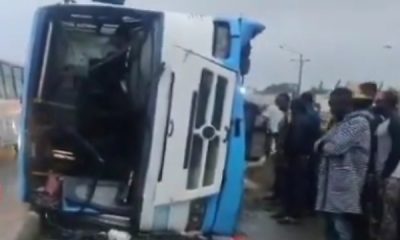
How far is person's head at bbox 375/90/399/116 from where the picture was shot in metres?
8.19

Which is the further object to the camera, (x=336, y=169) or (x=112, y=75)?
(x=336, y=169)

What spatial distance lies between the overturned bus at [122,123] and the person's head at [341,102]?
1.09 meters

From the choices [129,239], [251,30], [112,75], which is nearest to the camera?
[129,239]

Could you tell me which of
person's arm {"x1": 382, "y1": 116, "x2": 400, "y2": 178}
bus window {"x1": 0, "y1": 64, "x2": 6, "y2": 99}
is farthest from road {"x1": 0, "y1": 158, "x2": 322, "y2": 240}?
bus window {"x1": 0, "y1": 64, "x2": 6, "y2": 99}

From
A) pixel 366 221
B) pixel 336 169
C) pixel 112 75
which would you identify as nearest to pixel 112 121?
pixel 112 75

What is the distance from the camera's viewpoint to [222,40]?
291 inches

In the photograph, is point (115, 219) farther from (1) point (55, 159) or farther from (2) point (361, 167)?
(2) point (361, 167)

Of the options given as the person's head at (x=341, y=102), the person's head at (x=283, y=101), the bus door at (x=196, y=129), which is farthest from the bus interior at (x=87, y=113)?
the person's head at (x=283, y=101)

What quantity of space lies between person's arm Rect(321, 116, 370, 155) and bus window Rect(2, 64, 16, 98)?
52.6ft

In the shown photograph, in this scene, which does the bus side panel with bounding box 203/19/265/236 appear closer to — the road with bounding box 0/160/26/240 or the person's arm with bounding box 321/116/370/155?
the person's arm with bounding box 321/116/370/155

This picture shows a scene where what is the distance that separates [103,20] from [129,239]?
179cm

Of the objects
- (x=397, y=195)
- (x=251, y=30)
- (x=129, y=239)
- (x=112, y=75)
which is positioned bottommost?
(x=129, y=239)

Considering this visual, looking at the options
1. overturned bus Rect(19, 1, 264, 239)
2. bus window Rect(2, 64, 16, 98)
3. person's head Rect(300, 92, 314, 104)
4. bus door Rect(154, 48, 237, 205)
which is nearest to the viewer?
bus door Rect(154, 48, 237, 205)

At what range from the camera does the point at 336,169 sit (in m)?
7.84
